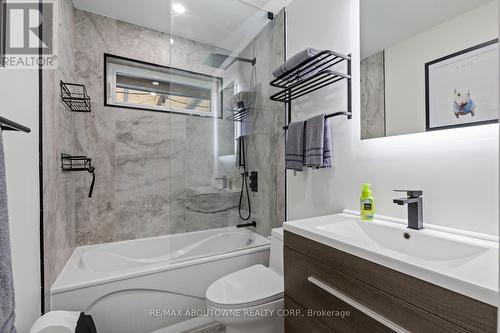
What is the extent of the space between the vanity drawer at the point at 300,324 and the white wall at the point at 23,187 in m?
1.20

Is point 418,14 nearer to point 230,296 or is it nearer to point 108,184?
point 230,296

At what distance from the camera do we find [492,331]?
513 millimetres

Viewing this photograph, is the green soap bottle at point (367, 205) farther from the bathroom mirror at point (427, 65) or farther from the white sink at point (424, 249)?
the bathroom mirror at point (427, 65)

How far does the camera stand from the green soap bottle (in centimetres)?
121

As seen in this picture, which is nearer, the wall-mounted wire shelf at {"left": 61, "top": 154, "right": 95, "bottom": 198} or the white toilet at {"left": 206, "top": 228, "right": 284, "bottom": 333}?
the white toilet at {"left": 206, "top": 228, "right": 284, "bottom": 333}

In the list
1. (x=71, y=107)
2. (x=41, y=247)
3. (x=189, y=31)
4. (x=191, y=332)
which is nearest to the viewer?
(x=41, y=247)

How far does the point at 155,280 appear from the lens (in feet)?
5.16

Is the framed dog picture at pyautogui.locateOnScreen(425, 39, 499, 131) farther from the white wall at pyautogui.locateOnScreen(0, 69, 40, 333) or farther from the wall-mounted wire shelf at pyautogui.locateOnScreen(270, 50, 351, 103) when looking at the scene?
the white wall at pyautogui.locateOnScreen(0, 69, 40, 333)

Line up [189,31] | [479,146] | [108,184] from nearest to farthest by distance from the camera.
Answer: [479,146] < [189,31] < [108,184]

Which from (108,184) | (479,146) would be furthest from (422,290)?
(108,184)

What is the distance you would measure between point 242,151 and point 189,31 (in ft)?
3.47

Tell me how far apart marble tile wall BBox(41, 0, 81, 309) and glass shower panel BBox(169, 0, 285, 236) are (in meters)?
0.76

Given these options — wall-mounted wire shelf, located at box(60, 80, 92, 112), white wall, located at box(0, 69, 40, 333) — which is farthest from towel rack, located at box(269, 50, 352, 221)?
wall-mounted wire shelf, located at box(60, 80, 92, 112)

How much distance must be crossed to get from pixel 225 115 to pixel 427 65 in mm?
1368
